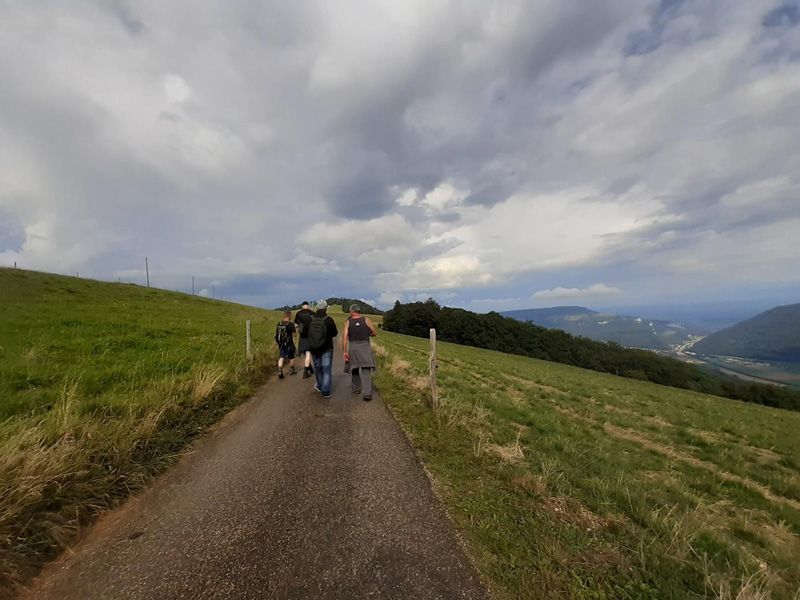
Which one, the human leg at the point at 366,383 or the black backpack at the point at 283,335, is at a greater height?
the black backpack at the point at 283,335

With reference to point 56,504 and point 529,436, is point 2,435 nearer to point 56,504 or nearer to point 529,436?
point 56,504

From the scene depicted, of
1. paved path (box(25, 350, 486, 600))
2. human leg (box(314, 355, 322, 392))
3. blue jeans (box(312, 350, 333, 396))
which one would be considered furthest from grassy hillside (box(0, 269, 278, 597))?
blue jeans (box(312, 350, 333, 396))

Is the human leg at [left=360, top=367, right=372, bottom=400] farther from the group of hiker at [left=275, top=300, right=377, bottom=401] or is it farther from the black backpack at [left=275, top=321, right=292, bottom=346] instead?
the black backpack at [left=275, top=321, right=292, bottom=346]

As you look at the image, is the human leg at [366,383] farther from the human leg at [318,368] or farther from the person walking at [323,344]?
the human leg at [318,368]

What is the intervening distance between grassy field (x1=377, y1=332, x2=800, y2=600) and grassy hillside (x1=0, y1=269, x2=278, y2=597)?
4.47m

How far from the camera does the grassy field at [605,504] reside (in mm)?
3344

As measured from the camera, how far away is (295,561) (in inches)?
138

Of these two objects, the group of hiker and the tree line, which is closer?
the group of hiker

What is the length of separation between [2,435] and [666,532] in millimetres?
9022

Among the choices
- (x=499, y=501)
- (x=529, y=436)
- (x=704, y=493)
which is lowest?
(x=704, y=493)

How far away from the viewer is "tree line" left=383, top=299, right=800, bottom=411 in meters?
77.1

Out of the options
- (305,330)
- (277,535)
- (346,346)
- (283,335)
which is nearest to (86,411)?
(277,535)

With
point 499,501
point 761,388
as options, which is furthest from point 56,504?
point 761,388

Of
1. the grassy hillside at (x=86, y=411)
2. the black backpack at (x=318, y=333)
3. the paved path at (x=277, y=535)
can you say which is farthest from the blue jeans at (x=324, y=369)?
the paved path at (x=277, y=535)
